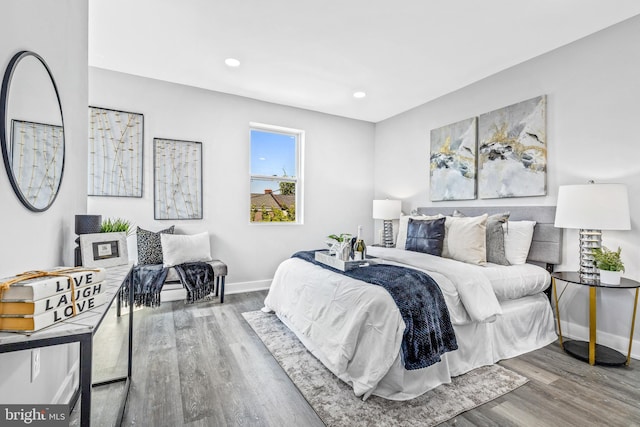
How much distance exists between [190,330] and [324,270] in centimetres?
143

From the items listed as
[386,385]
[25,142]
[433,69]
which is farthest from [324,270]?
[433,69]

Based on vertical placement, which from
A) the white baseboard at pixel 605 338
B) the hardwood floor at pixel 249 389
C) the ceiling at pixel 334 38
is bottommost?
the hardwood floor at pixel 249 389

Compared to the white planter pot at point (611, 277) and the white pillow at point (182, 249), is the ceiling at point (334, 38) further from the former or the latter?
the white planter pot at point (611, 277)

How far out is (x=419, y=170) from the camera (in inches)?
177

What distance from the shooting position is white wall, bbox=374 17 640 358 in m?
2.46

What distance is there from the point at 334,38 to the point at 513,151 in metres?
2.19

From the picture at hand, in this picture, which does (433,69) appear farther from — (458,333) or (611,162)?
(458,333)

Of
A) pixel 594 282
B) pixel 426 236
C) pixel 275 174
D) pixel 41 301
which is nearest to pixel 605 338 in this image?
pixel 594 282

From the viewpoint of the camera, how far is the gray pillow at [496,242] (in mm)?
2889

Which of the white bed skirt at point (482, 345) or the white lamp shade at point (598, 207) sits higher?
the white lamp shade at point (598, 207)

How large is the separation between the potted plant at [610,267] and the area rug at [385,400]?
3.31 ft

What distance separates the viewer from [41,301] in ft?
3.00

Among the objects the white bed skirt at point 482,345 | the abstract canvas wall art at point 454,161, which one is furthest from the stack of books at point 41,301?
the abstract canvas wall art at point 454,161

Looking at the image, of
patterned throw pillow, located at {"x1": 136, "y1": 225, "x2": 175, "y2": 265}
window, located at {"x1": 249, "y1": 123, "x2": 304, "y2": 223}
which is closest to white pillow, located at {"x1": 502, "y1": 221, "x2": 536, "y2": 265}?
window, located at {"x1": 249, "y1": 123, "x2": 304, "y2": 223}
